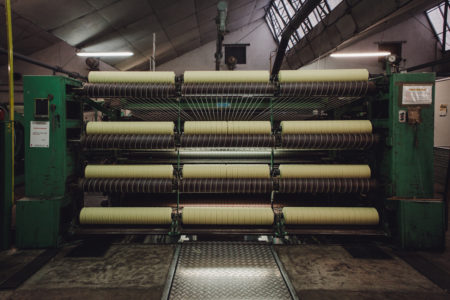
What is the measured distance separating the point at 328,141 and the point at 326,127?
0.65 ft

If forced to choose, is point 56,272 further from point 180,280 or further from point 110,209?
point 180,280

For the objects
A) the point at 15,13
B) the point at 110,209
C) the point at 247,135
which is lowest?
the point at 110,209

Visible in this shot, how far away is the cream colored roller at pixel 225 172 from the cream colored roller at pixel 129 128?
55 centimetres

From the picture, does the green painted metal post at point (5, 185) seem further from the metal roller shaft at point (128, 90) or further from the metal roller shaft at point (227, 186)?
the metal roller shaft at point (227, 186)

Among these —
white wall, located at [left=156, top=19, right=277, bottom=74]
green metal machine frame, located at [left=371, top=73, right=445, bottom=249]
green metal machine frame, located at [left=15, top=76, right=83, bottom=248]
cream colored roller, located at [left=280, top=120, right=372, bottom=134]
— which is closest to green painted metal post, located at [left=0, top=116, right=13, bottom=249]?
green metal machine frame, located at [left=15, top=76, right=83, bottom=248]

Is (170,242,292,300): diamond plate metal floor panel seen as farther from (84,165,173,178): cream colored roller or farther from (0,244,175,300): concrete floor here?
(84,165,173,178): cream colored roller

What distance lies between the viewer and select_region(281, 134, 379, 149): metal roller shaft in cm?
285

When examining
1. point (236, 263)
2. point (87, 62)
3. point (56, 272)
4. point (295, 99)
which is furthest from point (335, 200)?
point (87, 62)

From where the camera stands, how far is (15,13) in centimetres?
596

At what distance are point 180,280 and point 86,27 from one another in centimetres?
821

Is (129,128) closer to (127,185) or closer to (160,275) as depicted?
(127,185)

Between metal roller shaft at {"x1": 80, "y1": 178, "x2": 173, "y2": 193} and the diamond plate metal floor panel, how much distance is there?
0.78 metres

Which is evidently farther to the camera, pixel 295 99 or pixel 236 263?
pixel 295 99

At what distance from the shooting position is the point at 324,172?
2.97 m
